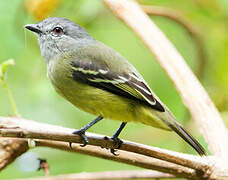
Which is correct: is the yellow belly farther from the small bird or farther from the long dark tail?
the long dark tail

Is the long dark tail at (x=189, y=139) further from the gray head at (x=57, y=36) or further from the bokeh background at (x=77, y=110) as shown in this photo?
the gray head at (x=57, y=36)

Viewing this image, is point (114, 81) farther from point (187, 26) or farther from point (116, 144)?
point (187, 26)

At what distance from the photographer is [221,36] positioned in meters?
4.83

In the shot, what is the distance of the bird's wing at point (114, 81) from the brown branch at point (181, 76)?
263 millimetres

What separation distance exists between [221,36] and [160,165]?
2.28 metres

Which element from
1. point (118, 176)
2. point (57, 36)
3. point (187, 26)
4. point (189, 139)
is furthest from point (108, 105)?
point (187, 26)

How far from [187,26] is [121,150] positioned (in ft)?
6.45

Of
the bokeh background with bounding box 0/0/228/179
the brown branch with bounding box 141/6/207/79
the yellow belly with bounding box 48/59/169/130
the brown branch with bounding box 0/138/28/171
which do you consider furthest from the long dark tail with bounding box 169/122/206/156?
the brown branch with bounding box 141/6/207/79

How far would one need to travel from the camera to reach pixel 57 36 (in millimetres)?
4262

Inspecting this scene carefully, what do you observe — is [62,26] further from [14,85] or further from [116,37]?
[116,37]

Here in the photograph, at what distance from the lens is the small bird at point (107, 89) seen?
131 inches

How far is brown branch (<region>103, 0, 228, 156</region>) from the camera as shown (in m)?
3.31

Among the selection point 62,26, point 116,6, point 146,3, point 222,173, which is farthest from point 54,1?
point 222,173

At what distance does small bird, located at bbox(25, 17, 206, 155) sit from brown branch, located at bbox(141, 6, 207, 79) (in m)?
0.81
